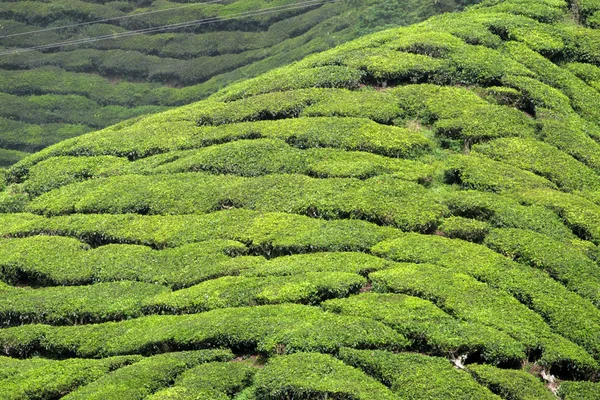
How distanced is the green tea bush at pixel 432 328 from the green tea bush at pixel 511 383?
2.04ft

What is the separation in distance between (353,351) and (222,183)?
13.7 meters

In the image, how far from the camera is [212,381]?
2222cm

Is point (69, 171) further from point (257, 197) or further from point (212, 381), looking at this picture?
point (212, 381)

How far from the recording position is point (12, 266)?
104 feet

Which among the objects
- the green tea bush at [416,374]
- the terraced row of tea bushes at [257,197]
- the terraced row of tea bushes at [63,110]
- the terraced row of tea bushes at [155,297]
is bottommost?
the terraced row of tea bushes at [63,110]

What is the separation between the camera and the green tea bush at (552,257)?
26281mm

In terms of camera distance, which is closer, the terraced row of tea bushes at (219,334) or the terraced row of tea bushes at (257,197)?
the terraced row of tea bushes at (219,334)

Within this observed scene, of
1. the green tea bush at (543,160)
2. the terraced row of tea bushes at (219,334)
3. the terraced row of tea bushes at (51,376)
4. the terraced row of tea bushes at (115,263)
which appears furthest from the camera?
the green tea bush at (543,160)

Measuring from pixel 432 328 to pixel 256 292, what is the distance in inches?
234

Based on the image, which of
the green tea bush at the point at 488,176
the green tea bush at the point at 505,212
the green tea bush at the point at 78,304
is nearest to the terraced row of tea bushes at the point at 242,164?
the green tea bush at the point at 488,176

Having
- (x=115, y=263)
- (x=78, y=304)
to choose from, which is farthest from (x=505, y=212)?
(x=78, y=304)

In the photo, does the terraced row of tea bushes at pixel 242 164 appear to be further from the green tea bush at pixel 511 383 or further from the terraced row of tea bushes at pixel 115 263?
the green tea bush at pixel 511 383

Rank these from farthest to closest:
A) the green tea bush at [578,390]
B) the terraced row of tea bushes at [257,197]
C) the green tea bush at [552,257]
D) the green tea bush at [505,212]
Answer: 1. the terraced row of tea bushes at [257,197]
2. the green tea bush at [505,212]
3. the green tea bush at [552,257]
4. the green tea bush at [578,390]

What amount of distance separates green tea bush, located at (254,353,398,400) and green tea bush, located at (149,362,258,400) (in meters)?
0.53
